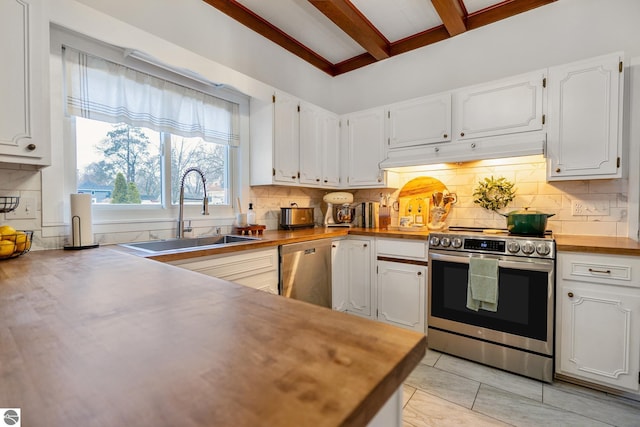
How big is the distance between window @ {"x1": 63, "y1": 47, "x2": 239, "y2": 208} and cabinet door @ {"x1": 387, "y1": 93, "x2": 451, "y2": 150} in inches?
58.7

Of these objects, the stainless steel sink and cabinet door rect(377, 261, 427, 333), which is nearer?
the stainless steel sink

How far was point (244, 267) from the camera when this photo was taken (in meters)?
1.99

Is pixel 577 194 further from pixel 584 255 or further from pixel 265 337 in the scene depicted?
pixel 265 337

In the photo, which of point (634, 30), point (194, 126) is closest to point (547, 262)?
point (634, 30)

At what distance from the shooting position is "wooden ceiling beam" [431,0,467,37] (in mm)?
2375

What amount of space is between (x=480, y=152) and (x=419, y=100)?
2.43 feet

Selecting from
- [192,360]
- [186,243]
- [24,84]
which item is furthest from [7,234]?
[192,360]

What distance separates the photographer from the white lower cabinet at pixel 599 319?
1.74m

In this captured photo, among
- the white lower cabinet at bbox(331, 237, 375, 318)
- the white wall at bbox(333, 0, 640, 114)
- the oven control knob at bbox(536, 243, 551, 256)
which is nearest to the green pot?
the oven control knob at bbox(536, 243, 551, 256)

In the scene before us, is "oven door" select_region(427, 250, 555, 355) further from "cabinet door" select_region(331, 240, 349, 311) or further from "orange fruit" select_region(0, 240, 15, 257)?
"orange fruit" select_region(0, 240, 15, 257)

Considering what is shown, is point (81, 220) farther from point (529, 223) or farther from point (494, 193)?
point (494, 193)

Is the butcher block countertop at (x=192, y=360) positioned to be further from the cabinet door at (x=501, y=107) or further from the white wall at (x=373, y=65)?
the cabinet door at (x=501, y=107)

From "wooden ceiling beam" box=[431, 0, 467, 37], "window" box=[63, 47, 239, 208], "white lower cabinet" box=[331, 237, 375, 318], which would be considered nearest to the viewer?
"window" box=[63, 47, 239, 208]

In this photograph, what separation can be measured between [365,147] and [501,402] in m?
2.32
